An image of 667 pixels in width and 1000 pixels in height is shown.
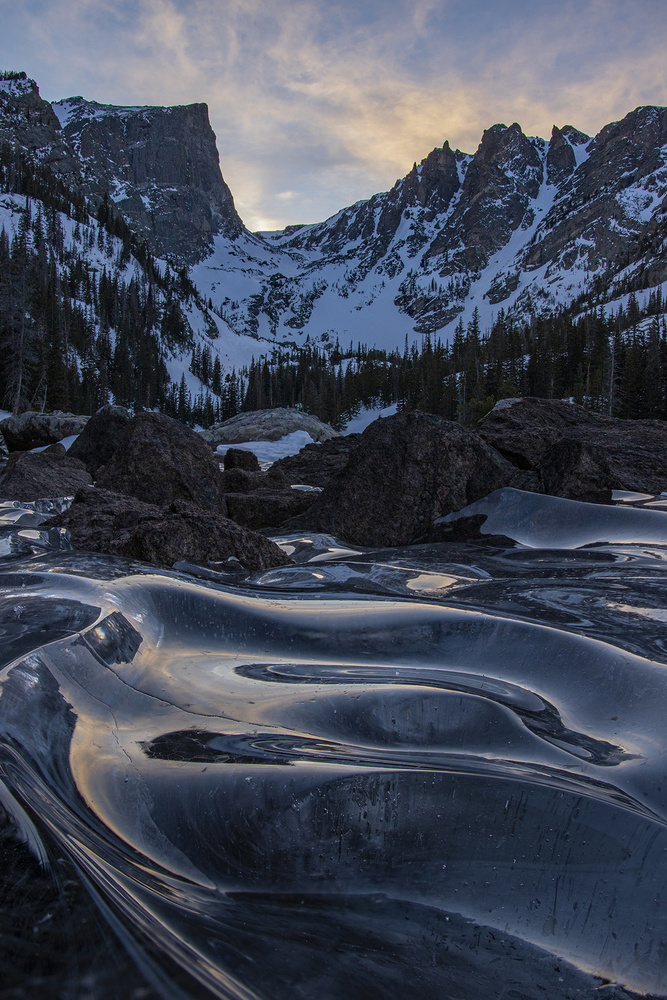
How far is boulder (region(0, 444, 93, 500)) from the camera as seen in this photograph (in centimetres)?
722

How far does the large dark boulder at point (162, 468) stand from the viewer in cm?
622

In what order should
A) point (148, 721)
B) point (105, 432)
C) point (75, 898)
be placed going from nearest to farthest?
1. point (75, 898)
2. point (148, 721)
3. point (105, 432)

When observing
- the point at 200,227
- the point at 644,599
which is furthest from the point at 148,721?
the point at 200,227

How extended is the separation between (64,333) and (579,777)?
63.4m

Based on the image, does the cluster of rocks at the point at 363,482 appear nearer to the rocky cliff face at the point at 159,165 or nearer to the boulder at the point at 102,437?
the boulder at the point at 102,437

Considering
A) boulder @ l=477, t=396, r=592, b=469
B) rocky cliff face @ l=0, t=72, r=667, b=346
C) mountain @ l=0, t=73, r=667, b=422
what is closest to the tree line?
mountain @ l=0, t=73, r=667, b=422

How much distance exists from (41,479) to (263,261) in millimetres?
209347

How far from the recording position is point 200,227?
174 m

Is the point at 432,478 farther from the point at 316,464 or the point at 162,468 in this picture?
the point at 316,464

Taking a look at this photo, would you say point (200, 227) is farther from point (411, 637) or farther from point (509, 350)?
point (411, 637)

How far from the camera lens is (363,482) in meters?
4.97

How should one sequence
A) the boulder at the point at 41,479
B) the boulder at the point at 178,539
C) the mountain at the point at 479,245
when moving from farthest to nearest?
the mountain at the point at 479,245, the boulder at the point at 41,479, the boulder at the point at 178,539

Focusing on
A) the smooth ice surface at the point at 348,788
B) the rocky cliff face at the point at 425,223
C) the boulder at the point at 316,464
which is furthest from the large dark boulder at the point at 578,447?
the rocky cliff face at the point at 425,223

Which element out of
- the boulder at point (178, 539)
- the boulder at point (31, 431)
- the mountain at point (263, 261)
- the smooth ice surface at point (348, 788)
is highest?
the mountain at point (263, 261)
